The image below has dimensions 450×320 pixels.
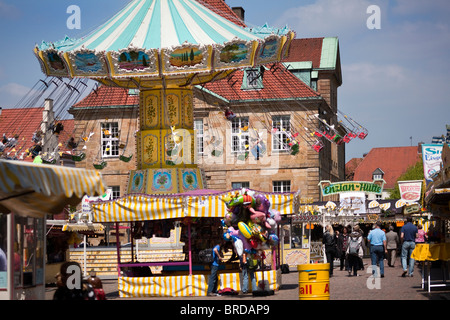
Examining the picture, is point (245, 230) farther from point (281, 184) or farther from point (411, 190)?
point (281, 184)

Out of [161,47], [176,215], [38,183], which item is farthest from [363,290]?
[38,183]

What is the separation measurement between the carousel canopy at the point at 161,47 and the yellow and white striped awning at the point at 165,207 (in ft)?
14.6

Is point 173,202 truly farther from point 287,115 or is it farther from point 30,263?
point 287,115

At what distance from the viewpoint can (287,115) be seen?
163ft

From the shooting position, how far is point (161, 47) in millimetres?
21672

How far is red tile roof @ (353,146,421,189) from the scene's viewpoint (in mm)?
108062

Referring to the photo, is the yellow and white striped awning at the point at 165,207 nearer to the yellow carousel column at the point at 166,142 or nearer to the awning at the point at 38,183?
the yellow carousel column at the point at 166,142

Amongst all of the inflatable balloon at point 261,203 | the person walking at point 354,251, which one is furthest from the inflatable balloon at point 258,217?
the person walking at point 354,251

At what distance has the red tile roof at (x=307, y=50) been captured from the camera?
57344 millimetres

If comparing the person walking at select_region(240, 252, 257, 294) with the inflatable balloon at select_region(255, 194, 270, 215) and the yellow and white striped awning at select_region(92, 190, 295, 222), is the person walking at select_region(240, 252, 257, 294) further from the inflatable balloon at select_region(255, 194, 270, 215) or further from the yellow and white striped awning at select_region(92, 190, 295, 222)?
the yellow and white striped awning at select_region(92, 190, 295, 222)

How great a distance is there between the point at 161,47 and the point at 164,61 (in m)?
0.40

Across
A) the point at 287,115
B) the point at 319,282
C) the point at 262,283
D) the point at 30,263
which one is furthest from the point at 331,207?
the point at 30,263

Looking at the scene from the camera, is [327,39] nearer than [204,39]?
No

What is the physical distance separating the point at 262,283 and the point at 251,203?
1859 mm
